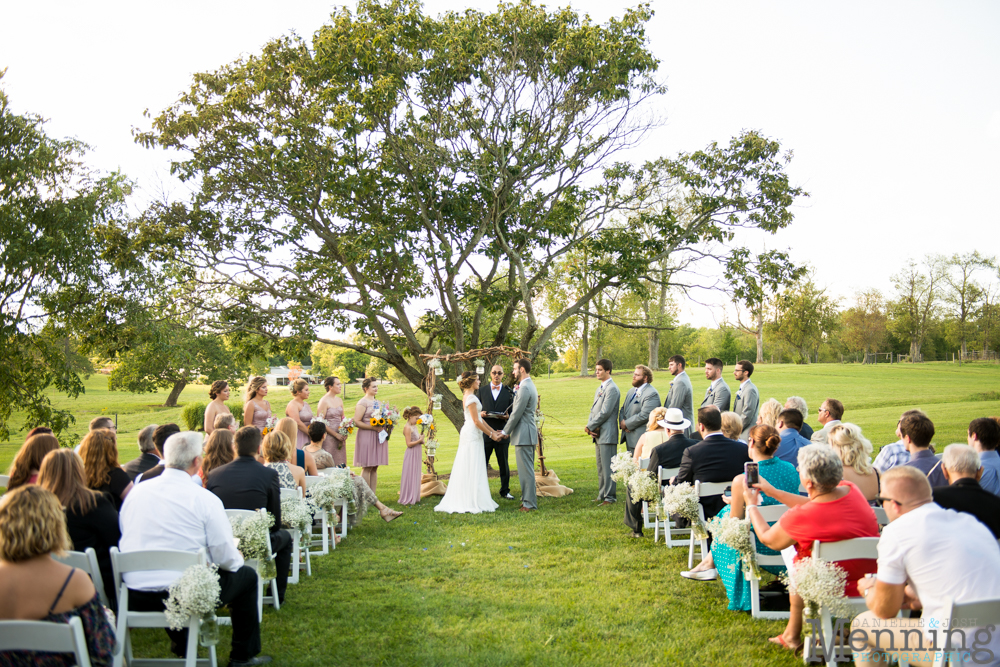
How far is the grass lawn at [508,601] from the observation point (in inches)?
192

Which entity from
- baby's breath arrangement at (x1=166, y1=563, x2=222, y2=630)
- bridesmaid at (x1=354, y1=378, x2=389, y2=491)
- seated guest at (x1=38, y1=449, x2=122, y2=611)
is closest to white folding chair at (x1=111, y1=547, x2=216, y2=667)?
baby's breath arrangement at (x1=166, y1=563, x2=222, y2=630)

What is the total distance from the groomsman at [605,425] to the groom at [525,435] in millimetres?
958

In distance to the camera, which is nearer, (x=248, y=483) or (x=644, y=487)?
(x=248, y=483)

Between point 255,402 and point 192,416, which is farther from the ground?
point 255,402

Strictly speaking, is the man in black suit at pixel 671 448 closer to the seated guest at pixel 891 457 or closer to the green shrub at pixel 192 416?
the seated guest at pixel 891 457

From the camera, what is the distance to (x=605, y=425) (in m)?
10.7

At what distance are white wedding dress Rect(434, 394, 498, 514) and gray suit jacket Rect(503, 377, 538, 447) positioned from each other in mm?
571

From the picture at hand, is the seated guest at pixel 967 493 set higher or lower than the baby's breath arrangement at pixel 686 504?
higher

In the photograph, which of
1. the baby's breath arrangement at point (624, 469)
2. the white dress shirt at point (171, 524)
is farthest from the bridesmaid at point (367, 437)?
the white dress shirt at point (171, 524)

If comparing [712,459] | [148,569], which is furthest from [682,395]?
[148,569]

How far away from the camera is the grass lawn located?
4.87 m

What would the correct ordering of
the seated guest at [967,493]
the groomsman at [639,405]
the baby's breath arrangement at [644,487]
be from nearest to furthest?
the seated guest at [967,493] → the baby's breath arrangement at [644,487] → the groomsman at [639,405]

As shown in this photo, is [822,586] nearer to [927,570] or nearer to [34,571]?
[927,570]

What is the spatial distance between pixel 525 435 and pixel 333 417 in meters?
3.20
